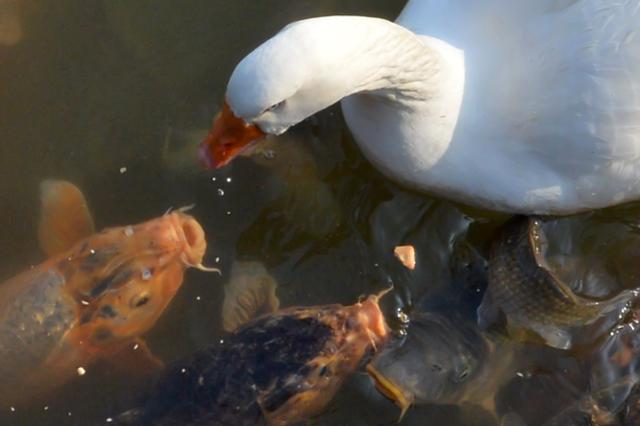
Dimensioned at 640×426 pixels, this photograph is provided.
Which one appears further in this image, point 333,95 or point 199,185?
point 199,185

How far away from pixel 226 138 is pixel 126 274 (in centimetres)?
59

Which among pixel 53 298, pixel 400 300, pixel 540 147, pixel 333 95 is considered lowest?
pixel 400 300

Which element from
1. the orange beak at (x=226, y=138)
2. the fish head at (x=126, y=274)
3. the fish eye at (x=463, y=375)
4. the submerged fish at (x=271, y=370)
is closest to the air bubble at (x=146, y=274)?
the fish head at (x=126, y=274)

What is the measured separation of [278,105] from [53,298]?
97 cm

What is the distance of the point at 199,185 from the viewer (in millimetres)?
3203

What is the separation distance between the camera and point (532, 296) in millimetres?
2756

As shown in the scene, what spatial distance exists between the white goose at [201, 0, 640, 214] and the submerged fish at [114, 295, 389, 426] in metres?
0.47

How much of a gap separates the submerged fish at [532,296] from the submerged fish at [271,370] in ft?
1.15

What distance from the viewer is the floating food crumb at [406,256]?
3.03 metres

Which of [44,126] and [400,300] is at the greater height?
[44,126]

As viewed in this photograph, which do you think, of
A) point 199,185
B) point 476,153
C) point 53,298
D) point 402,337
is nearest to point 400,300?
point 402,337

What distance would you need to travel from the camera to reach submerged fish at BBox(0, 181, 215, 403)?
9.24 feet

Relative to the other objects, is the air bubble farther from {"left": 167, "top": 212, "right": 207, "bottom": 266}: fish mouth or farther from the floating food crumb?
the floating food crumb

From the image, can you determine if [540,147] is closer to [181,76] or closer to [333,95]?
[333,95]
